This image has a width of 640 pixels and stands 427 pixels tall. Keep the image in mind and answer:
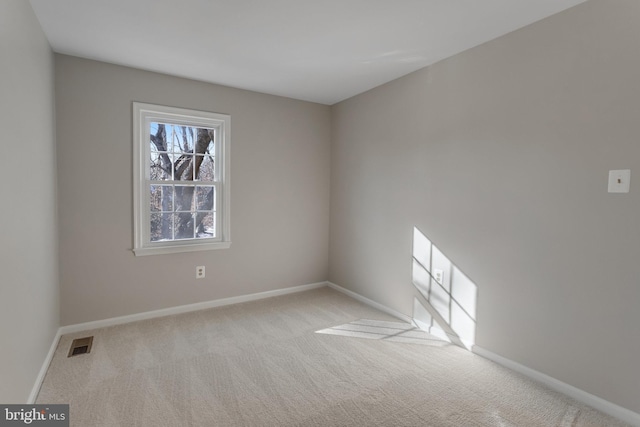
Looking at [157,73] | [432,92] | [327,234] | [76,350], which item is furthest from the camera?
[327,234]

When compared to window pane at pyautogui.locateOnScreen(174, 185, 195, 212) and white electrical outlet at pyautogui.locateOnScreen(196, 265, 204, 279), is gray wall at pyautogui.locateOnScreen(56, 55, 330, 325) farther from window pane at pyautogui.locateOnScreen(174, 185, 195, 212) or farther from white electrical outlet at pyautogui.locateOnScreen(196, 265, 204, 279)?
window pane at pyautogui.locateOnScreen(174, 185, 195, 212)

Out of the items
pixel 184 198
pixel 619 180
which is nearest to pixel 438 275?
pixel 619 180

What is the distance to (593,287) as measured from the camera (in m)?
1.94

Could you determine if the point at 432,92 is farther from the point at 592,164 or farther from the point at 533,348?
the point at 533,348

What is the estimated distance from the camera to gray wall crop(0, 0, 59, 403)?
1.51 m

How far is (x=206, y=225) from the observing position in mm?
3568

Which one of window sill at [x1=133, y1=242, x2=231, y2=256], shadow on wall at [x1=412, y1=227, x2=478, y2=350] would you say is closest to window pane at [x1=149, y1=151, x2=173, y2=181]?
window sill at [x1=133, y1=242, x2=231, y2=256]

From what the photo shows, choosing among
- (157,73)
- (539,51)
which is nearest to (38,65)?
(157,73)

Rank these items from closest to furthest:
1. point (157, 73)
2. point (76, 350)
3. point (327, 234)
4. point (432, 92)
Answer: point (76, 350) < point (432, 92) < point (157, 73) < point (327, 234)

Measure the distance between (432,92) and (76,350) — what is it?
368 centimetres

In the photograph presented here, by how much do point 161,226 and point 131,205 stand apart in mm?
357

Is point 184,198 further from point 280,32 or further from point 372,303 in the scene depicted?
point 372,303

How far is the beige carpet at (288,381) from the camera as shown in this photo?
71.6 inches

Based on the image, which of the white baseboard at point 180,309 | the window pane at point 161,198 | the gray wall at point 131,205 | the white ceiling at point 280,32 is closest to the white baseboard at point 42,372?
the white baseboard at point 180,309
